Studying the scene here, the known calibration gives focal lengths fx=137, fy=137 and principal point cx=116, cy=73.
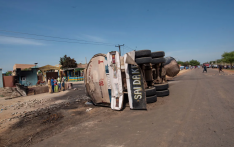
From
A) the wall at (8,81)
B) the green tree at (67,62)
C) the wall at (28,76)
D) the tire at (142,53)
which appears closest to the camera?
the tire at (142,53)

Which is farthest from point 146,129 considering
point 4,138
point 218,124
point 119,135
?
point 4,138

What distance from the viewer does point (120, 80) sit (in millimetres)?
6316

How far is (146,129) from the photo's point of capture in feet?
13.4

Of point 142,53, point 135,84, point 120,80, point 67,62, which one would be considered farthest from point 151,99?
point 67,62

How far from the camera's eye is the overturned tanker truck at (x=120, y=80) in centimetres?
604

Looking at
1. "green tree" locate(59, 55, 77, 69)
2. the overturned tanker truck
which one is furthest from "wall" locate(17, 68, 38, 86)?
the overturned tanker truck

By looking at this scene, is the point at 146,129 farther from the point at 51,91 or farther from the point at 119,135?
the point at 51,91

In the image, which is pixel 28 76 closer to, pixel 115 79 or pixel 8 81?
pixel 8 81

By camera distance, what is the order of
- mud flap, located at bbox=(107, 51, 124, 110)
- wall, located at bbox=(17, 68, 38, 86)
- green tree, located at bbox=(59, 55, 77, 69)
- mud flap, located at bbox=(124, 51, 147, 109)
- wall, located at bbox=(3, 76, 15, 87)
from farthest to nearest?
green tree, located at bbox=(59, 55, 77, 69)
wall, located at bbox=(17, 68, 38, 86)
wall, located at bbox=(3, 76, 15, 87)
mud flap, located at bbox=(107, 51, 124, 110)
mud flap, located at bbox=(124, 51, 147, 109)

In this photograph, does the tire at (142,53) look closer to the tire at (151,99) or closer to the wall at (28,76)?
the tire at (151,99)

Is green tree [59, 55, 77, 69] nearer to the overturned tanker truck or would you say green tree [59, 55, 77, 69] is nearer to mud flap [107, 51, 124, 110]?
the overturned tanker truck

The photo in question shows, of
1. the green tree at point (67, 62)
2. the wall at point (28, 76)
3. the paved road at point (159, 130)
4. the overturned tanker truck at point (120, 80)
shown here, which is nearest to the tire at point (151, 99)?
the overturned tanker truck at point (120, 80)

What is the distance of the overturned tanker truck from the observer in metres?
6.04

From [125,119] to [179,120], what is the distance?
1.84 meters
